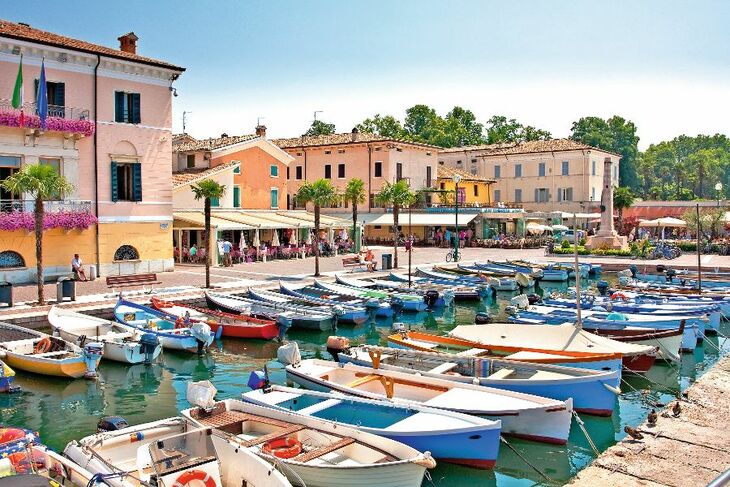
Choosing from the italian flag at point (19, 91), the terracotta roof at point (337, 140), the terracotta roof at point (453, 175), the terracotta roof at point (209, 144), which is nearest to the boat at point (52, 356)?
the italian flag at point (19, 91)

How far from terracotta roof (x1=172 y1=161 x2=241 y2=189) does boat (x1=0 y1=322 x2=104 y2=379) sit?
26.2 meters

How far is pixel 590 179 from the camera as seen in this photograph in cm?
7181

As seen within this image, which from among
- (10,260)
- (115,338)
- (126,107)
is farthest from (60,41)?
(115,338)

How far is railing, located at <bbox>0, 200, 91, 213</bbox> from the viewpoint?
30.9m

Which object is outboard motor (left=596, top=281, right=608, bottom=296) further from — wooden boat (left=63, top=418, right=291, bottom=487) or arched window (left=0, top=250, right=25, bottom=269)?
arched window (left=0, top=250, right=25, bottom=269)

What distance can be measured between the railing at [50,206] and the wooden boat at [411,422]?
21.9m

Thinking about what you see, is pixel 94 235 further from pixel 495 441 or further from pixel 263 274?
pixel 495 441

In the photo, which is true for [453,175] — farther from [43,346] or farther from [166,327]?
[43,346]

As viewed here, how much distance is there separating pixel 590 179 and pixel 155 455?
67.6 metres

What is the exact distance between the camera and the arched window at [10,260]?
102 ft

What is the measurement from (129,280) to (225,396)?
15.0 metres

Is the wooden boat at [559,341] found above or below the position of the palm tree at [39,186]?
below

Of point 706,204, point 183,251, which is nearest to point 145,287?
point 183,251

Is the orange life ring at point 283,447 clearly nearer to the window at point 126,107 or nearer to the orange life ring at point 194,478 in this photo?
the orange life ring at point 194,478
